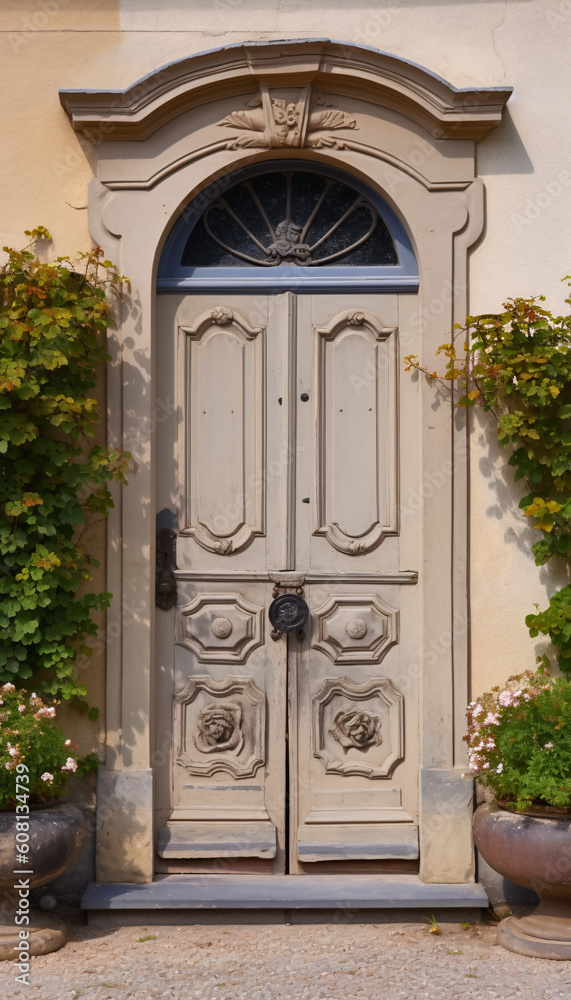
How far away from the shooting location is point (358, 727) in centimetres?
500

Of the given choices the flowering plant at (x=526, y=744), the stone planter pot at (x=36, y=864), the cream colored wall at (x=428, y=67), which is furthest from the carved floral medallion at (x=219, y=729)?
the cream colored wall at (x=428, y=67)

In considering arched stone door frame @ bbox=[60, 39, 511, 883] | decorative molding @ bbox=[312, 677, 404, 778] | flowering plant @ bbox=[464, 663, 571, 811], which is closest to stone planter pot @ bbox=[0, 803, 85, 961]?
arched stone door frame @ bbox=[60, 39, 511, 883]

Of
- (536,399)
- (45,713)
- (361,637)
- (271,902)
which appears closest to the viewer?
(45,713)

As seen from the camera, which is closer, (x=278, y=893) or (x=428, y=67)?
(x=278, y=893)

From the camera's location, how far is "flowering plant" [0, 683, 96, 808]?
14.0ft

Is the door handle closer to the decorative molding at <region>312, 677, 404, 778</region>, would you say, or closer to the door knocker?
the door knocker

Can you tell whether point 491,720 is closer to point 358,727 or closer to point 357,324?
point 358,727

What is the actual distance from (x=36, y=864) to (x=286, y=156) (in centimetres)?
346

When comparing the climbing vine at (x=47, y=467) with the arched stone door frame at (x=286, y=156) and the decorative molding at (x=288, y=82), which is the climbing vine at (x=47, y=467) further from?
the decorative molding at (x=288, y=82)

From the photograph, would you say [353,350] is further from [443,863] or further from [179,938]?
[179,938]

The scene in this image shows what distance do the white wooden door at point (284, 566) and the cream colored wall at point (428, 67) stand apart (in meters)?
0.51

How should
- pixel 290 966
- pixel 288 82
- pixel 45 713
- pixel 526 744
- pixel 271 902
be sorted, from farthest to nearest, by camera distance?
pixel 288 82, pixel 271 902, pixel 45 713, pixel 526 744, pixel 290 966

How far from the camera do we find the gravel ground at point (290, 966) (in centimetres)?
388

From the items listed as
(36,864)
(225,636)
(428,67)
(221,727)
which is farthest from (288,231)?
(36,864)
